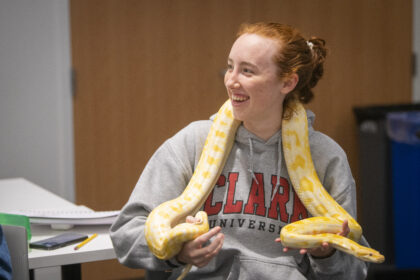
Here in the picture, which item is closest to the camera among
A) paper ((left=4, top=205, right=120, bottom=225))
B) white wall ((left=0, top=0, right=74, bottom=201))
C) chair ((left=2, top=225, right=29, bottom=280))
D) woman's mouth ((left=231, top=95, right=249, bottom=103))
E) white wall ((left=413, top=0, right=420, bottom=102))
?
chair ((left=2, top=225, right=29, bottom=280))

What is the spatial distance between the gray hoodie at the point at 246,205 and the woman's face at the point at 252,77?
11 cm

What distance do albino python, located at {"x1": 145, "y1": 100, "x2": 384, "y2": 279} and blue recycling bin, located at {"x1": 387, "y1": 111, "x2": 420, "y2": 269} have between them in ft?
7.12

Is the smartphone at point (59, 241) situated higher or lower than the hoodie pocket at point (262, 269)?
higher

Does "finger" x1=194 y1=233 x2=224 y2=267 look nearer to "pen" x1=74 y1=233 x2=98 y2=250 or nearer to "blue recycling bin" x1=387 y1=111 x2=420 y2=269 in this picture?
"pen" x1=74 y1=233 x2=98 y2=250

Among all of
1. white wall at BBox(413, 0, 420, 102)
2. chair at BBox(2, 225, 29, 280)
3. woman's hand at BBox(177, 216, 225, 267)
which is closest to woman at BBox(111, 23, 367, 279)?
woman's hand at BBox(177, 216, 225, 267)

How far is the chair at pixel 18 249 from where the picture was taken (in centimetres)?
167

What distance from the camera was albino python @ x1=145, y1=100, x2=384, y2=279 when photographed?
1559 mm

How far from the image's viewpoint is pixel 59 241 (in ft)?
6.19

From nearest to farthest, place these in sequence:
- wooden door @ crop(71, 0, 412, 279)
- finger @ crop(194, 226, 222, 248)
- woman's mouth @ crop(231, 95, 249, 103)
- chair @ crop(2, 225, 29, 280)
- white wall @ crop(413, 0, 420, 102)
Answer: finger @ crop(194, 226, 222, 248)
chair @ crop(2, 225, 29, 280)
woman's mouth @ crop(231, 95, 249, 103)
wooden door @ crop(71, 0, 412, 279)
white wall @ crop(413, 0, 420, 102)

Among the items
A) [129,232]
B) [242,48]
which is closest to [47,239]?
[129,232]

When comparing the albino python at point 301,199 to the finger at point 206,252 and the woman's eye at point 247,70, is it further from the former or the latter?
the woman's eye at point 247,70

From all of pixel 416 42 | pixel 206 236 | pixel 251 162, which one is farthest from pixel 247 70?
pixel 416 42

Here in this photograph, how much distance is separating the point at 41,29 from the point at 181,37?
3.04 feet

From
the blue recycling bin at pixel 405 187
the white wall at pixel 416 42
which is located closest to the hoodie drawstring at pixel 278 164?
the blue recycling bin at pixel 405 187
